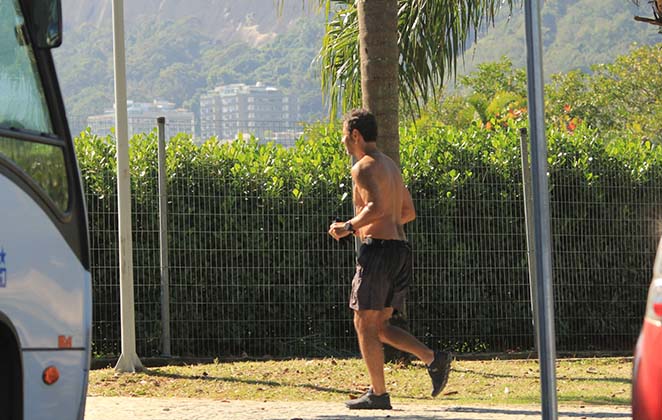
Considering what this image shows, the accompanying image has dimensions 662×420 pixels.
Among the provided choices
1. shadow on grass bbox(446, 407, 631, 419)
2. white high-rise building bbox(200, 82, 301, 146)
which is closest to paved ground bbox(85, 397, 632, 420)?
shadow on grass bbox(446, 407, 631, 419)

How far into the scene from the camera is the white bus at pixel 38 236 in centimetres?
526

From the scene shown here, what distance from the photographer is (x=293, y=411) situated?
8.38 m

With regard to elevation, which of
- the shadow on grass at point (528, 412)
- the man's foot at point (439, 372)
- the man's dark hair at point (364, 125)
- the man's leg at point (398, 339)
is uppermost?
the man's dark hair at point (364, 125)

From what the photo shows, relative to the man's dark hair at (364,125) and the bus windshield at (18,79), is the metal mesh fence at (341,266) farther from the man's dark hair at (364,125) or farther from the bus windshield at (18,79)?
the bus windshield at (18,79)

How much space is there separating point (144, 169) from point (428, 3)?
3.72 metres

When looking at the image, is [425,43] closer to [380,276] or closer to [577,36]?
[380,276]

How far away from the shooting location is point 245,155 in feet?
42.8

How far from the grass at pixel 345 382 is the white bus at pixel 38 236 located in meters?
4.18

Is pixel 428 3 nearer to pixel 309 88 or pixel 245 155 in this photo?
pixel 245 155

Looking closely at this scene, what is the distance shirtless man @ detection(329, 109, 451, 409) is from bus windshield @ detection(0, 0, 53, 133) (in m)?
3.08

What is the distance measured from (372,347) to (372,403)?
0.40m

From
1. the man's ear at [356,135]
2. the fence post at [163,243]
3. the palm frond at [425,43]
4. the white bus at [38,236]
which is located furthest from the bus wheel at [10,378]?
the palm frond at [425,43]

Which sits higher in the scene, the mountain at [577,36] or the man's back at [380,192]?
the mountain at [577,36]

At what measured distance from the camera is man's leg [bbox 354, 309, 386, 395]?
834 centimetres
